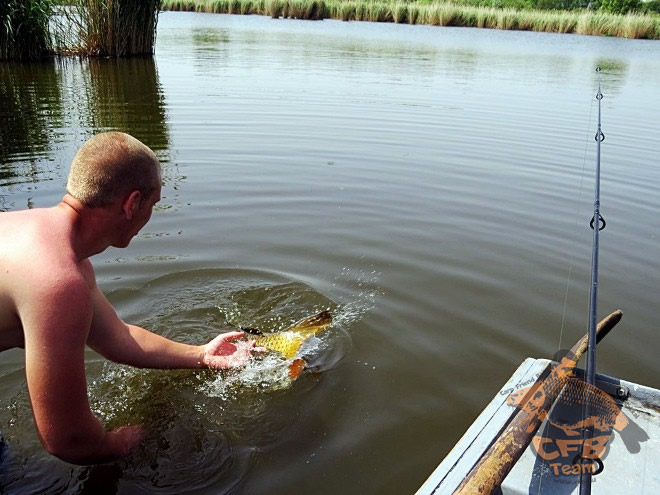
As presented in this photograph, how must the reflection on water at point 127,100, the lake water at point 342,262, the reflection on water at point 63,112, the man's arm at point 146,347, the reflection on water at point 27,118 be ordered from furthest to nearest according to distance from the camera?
1. the reflection on water at point 127,100
2. the reflection on water at point 63,112
3. the reflection on water at point 27,118
4. the lake water at point 342,262
5. the man's arm at point 146,347

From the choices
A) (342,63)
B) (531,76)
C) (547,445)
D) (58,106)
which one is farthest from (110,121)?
(531,76)

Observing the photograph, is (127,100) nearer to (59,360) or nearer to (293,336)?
(293,336)

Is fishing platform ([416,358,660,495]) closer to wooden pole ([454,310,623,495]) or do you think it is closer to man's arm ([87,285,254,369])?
wooden pole ([454,310,623,495])

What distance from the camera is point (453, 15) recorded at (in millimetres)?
39594

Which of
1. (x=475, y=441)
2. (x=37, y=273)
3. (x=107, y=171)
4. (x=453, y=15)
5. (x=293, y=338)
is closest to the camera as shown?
(x=37, y=273)

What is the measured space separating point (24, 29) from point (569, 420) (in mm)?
17795

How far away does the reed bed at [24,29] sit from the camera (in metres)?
15.2

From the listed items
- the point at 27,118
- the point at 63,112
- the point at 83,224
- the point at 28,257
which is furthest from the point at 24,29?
the point at 28,257

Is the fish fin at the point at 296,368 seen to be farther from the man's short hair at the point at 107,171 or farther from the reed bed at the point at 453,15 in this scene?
the reed bed at the point at 453,15

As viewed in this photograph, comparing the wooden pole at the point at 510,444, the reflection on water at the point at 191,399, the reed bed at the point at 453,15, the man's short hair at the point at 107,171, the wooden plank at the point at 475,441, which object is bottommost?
the reflection on water at the point at 191,399

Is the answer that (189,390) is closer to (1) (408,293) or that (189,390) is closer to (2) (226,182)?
(1) (408,293)

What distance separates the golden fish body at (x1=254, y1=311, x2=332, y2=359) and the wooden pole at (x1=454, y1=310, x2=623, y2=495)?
1465 mm

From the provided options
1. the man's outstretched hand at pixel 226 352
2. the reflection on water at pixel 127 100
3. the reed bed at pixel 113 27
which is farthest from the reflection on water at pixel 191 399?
the reed bed at pixel 113 27

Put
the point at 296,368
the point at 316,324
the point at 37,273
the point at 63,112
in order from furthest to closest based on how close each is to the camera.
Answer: the point at 63,112, the point at 316,324, the point at 296,368, the point at 37,273
